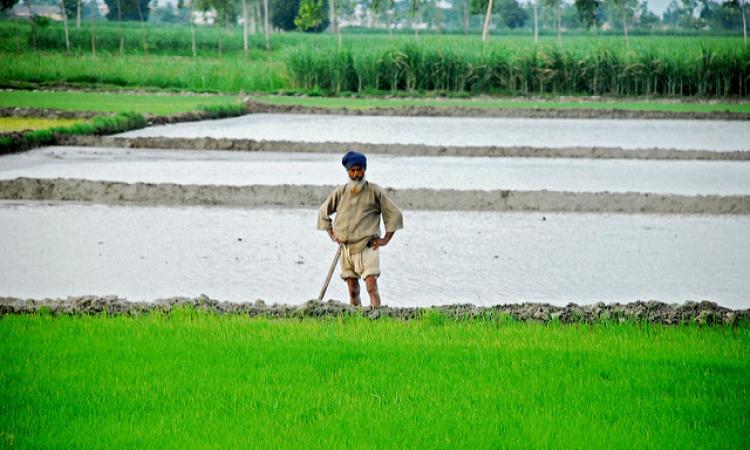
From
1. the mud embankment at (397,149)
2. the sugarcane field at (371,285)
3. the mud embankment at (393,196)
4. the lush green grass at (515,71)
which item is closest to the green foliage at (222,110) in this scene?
the sugarcane field at (371,285)

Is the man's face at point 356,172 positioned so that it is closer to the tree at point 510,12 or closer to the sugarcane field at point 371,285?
the sugarcane field at point 371,285

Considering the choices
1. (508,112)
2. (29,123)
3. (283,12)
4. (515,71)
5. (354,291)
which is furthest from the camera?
(283,12)

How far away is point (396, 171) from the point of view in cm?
1284

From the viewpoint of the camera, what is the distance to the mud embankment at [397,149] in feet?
48.7

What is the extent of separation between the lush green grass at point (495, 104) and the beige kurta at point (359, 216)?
16.1 meters

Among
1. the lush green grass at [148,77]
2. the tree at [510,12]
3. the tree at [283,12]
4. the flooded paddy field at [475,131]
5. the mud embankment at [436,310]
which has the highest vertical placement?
the tree at [510,12]

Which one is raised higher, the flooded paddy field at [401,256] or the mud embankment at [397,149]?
the mud embankment at [397,149]

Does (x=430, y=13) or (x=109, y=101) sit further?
(x=430, y=13)

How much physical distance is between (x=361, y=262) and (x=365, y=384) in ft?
5.02

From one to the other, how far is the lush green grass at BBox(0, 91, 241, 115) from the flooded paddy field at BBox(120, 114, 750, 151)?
1.75 meters

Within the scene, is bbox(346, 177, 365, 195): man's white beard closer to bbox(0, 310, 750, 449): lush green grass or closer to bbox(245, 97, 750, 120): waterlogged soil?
bbox(0, 310, 750, 449): lush green grass

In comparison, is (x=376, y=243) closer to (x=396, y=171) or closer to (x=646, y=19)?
(x=396, y=171)

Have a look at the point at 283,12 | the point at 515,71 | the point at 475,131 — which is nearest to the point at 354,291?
the point at 475,131

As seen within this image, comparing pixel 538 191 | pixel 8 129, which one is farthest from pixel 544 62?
pixel 538 191
